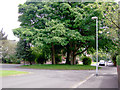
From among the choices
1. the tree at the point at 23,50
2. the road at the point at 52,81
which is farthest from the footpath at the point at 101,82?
the tree at the point at 23,50

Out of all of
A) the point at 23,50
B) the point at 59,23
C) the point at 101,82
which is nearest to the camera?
the point at 101,82

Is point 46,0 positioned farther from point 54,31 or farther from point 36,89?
point 36,89

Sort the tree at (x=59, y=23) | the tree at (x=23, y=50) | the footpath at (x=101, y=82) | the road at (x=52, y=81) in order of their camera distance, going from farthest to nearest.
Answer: the tree at (x=23, y=50) < the tree at (x=59, y=23) < the footpath at (x=101, y=82) < the road at (x=52, y=81)

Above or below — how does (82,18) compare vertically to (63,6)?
below

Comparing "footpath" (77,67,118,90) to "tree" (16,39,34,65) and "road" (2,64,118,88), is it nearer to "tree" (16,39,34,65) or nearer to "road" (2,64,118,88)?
"road" (2,64,118,88)

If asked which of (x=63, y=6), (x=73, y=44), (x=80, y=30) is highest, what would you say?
(x=63, y=6)

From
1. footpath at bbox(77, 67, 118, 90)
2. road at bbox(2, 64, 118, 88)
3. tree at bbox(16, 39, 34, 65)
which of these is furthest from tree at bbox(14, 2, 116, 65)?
footpath at bbox(77, 67, 118, 90)

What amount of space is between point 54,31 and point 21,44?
557 inches

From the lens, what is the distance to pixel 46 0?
92.6ft

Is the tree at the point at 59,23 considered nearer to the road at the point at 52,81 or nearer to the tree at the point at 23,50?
the tree at the point at 23,50

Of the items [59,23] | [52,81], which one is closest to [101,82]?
[52,81]

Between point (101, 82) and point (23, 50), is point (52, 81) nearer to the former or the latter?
point (101, 82)

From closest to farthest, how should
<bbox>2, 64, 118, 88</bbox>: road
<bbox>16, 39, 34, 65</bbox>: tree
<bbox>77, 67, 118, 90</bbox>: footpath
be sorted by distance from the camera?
<bbox>2, 64, 118, 88</bbox>: road, <bbox>77, 67, 118, 90</bbox>: footpath, <bbox>16, 39, 34, 65</bbox>: tree

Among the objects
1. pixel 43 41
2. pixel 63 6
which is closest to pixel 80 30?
pixel 63 6
